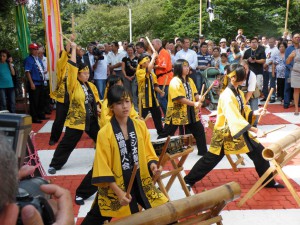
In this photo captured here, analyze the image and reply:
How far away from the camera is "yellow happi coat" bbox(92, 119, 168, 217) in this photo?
276 cm

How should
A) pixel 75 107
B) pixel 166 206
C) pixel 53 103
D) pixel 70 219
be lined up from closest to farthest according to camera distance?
pixel 70 219
pixel 166 206
pixel 75 107
pixel 53 103

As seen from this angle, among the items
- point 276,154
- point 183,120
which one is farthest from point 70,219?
point 183,120

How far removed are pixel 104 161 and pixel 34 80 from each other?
6151 millimetres

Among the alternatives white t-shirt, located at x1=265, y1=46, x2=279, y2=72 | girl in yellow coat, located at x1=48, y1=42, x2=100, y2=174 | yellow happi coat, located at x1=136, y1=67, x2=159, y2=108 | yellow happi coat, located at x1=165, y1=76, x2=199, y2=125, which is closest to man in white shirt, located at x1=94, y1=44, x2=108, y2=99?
yellow happi coat, located at x1=136, y1=67, x2=159, y2=108

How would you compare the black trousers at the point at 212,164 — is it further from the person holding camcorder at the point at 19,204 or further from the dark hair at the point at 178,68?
the person holding camcorder at the point at 19,204

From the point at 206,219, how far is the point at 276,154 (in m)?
1.52

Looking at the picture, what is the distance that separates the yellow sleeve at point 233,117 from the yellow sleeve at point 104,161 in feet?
5.44

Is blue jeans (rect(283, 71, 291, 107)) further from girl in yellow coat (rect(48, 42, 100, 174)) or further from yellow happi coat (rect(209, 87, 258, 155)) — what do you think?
girl in yellow coat (rect(48, 42, 100, 174))

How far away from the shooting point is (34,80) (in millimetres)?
8484

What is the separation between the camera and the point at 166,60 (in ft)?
28.1

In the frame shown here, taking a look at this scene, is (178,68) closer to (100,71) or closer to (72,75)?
(72,75)

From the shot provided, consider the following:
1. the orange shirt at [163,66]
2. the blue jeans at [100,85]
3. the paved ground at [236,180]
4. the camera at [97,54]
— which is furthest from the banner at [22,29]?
the orange shirt at [163,66]

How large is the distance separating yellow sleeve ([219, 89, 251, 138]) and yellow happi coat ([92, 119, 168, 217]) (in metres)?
1.48

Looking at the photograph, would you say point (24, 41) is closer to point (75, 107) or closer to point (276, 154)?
point (75, 107)
